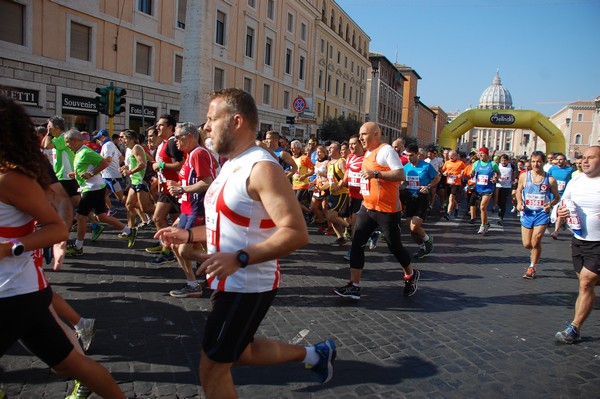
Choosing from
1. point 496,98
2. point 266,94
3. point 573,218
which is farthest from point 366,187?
point 496,98

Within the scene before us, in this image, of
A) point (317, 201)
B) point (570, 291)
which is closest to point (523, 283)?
point (570, 291)

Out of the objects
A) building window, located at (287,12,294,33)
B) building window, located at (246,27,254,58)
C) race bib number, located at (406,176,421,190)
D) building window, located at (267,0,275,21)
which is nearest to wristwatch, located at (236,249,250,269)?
race bib number, located at (406,176,421,190)

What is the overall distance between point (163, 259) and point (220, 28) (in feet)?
85.5

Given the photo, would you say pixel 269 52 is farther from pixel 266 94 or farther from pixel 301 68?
pixel 301 68

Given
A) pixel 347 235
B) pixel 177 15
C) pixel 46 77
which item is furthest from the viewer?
pixel 177 15

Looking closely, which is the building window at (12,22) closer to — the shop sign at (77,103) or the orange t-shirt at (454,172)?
the shop sign at (77,103)

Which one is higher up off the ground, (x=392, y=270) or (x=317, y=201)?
(x=317, y=201)

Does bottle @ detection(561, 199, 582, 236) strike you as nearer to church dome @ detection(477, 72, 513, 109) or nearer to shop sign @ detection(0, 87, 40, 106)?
shop sign @ detection(0, 87, 40, 106)

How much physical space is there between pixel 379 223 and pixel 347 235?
3.97m

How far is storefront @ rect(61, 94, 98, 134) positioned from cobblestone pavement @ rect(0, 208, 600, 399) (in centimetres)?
1367

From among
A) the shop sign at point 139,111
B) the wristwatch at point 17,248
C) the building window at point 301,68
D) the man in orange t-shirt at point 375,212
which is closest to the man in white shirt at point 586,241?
the man in orange t-shirt at point 375,212

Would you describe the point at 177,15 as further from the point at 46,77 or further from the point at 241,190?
the point at 241,190

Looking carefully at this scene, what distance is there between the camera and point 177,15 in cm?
2492

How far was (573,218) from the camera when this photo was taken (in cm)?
460
